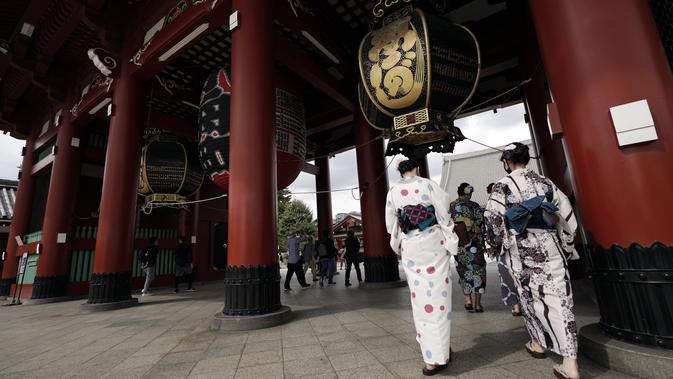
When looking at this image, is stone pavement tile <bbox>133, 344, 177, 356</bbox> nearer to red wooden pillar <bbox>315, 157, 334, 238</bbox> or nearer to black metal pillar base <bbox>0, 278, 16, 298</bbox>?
red wooden pillar <bbox>315, 157, 334, 238</bbox>

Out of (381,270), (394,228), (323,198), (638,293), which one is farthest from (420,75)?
(323,198)

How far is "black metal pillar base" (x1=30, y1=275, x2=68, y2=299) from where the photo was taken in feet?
26.4

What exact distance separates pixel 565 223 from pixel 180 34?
690cm

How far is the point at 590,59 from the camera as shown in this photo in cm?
226

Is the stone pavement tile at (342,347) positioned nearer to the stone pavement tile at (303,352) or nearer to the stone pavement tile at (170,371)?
the stone pavement tile at (303,352)

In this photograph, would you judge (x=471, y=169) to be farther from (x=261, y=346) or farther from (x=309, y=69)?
(x=261, y=346)

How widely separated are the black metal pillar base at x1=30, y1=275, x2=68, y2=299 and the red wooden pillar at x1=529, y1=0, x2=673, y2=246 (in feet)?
38.3

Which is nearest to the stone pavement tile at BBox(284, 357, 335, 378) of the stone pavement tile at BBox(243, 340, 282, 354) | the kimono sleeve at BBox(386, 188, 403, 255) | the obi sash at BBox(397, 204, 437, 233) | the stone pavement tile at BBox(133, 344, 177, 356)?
the stone pavement tile at BBox(243, 340, 282, 354)

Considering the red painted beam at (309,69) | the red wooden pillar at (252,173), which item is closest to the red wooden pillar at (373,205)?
the red painted beam at (309,69)

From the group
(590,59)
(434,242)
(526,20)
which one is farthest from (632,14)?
(526,20)

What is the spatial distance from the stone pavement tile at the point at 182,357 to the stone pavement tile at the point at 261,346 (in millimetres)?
424

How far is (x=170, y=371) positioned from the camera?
2406 millimetres

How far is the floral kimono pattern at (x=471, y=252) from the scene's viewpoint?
3994 millimetres

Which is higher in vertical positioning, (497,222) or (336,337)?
(497,222)
